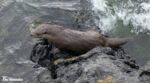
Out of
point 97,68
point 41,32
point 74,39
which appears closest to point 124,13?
point 74,39

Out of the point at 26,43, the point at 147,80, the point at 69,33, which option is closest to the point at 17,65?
the point at 26,43

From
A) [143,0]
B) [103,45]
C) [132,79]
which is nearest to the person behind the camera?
[132,79]

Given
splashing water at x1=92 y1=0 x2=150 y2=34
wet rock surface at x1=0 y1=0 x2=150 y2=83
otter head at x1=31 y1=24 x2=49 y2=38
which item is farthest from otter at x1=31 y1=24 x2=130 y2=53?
splashing water at x1=92 y1=0 x2=150 y2=34

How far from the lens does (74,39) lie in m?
7.20

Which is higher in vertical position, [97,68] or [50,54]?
[97,68]

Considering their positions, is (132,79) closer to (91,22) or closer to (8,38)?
(91,22)

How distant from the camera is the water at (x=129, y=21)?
820 cm

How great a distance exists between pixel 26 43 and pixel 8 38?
0.49m

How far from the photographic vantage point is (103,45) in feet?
23.7

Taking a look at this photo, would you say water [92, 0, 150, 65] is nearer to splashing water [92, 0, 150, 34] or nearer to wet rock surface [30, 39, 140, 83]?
splashing water [92, 0, 150, 34]

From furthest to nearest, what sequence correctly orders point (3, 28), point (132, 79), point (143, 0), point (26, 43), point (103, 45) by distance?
point (143, 0) → point (3, 28) → point (26, 43) → point (103, 45) → point (132, 79)

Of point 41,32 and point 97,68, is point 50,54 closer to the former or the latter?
point 41,32

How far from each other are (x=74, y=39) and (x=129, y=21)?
2089mm

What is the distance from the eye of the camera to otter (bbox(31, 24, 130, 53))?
23.5 ft
